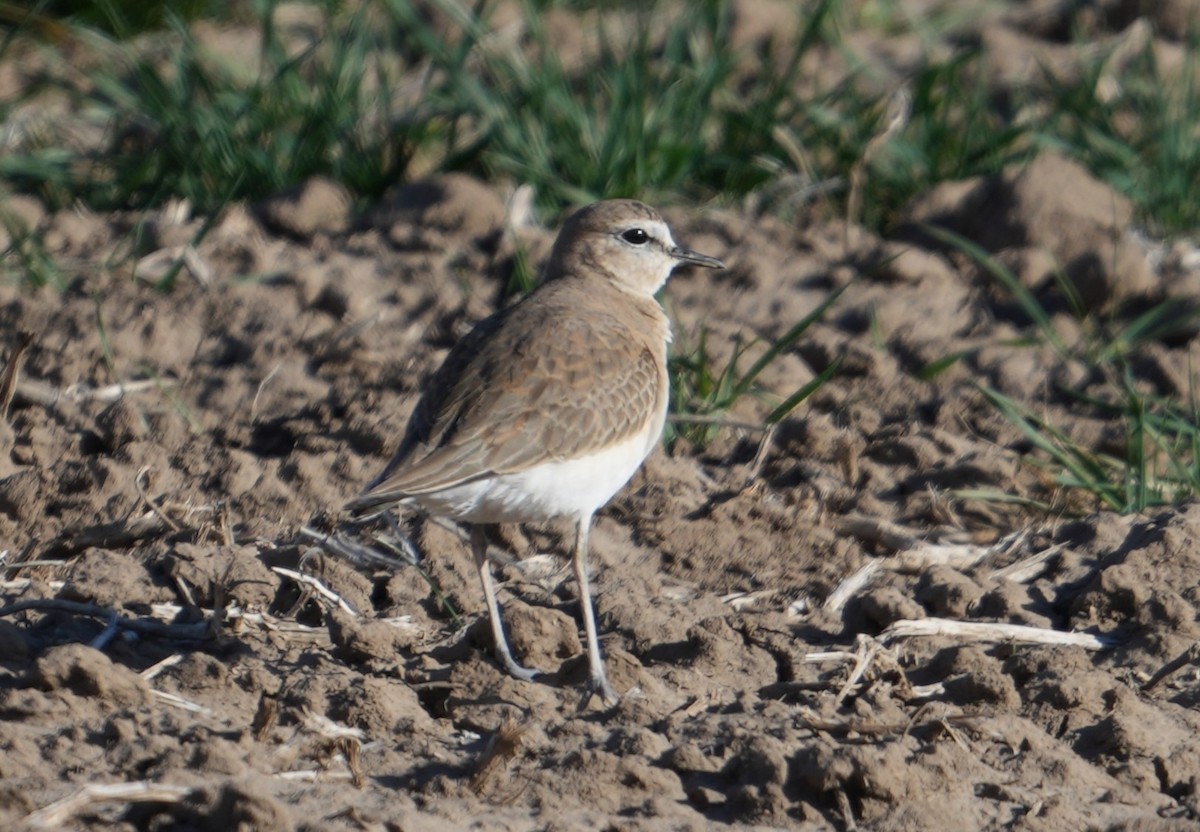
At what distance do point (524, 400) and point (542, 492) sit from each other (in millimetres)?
310

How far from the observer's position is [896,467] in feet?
20.1

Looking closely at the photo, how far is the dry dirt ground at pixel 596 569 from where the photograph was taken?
4.28m

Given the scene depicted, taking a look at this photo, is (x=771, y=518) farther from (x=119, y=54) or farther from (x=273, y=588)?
(x=119, y=54)

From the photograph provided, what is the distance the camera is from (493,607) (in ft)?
16.4

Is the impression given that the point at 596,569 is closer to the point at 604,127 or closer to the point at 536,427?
the point at 536,427

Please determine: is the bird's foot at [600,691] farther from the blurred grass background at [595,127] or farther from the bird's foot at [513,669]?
the blurred grass background at [595,127]

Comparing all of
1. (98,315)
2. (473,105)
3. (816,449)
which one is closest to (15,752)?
(98,315)

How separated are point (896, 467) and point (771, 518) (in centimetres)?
60

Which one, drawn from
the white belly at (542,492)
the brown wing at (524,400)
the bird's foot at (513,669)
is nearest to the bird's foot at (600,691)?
the bird's foot at (513,669)

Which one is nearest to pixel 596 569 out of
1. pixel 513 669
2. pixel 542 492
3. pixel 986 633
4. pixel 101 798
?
pixel 542 492

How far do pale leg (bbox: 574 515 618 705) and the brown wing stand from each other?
252mm

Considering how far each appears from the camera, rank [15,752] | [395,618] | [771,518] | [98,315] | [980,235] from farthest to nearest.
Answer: [980,235] < [98,315] < [771,518] < [395,618] < [15,752]

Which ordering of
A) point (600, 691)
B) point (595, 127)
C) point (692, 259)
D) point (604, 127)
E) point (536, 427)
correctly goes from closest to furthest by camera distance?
point (600, 691) → point (536, 427) → point (692, 259) → point (595, 127) → point (604, 127)

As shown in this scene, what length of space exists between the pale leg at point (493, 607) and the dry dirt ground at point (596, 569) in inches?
2.1
